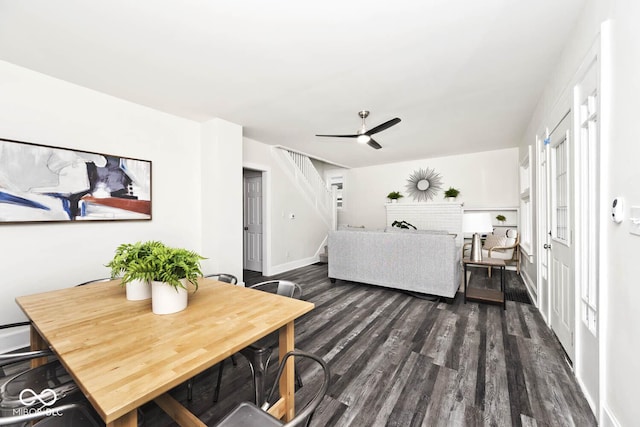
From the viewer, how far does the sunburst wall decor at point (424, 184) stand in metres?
6.30

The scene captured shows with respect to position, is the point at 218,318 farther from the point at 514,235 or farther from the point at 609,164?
the point at 514,235

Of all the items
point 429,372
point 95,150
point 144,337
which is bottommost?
point 429,372

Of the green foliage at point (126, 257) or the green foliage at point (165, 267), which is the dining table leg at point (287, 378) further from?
the green foliage at point (126, 257)

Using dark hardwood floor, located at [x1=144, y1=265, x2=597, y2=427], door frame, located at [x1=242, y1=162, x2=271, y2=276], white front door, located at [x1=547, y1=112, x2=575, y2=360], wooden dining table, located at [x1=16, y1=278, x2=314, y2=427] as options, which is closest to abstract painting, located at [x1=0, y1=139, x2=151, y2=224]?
wooden dining table, located at [x1=16, y1=278, x2=314, y2=427]

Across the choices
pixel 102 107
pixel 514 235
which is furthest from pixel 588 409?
pixel 102 107

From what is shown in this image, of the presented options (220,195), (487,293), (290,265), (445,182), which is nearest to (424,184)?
(445,182)

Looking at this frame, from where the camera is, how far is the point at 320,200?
6.42 meters

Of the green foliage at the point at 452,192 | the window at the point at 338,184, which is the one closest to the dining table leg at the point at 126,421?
the green foliage at the point at 452,192

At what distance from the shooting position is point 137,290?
1.51 m

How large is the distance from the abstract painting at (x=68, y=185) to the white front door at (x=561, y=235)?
426 cm

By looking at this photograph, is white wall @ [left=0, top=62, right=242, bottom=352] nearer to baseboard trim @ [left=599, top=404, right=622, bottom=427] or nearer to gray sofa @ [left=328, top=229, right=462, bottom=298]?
gray sofa @ [left=328, top=229, right=462, bottom=298]

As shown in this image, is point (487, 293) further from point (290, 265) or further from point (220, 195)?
point (220, 195)

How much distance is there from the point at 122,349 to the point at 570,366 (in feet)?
9.49

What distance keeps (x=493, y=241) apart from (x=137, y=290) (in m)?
5.81
